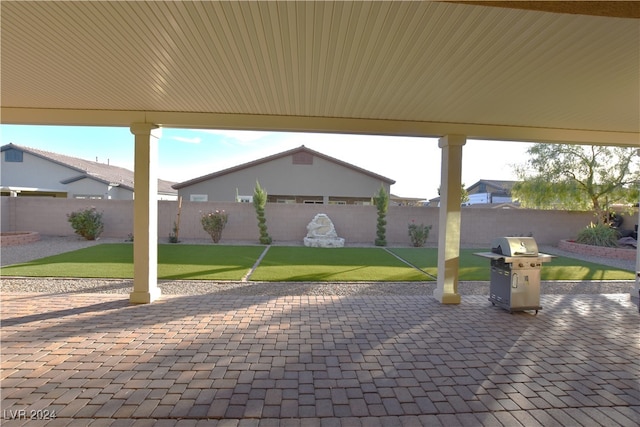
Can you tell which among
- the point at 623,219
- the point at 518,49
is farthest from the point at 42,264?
the point at 623,219

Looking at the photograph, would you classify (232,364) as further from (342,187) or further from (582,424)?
(342,187)

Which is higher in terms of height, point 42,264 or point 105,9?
point 105,9

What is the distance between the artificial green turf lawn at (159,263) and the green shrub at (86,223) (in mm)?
1687

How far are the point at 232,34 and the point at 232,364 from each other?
11.2 feet

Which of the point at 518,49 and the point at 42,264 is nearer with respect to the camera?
the point at 518,49

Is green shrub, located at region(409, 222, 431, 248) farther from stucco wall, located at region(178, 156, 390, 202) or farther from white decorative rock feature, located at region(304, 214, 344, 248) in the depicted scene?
stucco wall, located at region(178, 156, 390, 202)

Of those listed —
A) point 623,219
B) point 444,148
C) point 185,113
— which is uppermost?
point 185,113

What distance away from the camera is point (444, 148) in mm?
5785

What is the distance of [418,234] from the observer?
528 inches

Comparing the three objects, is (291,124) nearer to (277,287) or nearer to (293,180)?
(277,287)

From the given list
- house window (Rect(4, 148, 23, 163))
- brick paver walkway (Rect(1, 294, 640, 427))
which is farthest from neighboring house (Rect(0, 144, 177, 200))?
brick paver walkway (Rect(1, 294, 640, 427))

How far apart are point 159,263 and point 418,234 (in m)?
10.1

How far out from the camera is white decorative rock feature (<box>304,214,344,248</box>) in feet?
42.3

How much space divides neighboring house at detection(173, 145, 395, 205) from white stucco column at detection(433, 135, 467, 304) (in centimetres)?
1453
